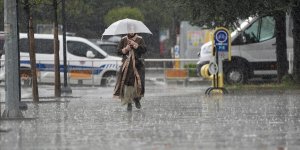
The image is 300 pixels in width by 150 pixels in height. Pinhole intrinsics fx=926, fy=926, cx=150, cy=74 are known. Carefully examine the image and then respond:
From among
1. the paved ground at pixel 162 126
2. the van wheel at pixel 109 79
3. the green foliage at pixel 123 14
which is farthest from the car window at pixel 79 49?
the paved ground at pixel 162 126

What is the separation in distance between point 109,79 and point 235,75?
5.36m

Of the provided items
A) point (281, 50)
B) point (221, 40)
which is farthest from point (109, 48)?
point (221, 40)

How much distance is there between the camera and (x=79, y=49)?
36.5m

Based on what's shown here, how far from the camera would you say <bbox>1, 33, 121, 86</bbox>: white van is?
1393 inches

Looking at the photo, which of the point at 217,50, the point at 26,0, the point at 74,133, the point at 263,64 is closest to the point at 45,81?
the point at 263,64

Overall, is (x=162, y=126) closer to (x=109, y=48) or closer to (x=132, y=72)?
(x=132, y=72)

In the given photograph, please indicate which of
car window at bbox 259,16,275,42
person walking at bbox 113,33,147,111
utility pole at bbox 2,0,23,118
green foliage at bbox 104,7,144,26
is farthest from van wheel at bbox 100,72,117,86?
utility pole at bbox 2,0,23,118

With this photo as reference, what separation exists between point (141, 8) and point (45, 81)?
A: 20214 mm

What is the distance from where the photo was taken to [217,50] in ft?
83.8

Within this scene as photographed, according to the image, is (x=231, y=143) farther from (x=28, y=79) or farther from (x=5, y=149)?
(x=28, y=79)

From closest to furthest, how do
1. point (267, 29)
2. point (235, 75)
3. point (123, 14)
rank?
point (235, 75) < point (267, 29) < point (123, 14)

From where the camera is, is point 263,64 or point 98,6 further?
point 98,6

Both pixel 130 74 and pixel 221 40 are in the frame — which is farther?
pixel 221 40

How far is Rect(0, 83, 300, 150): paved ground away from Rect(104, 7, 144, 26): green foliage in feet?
93.0
